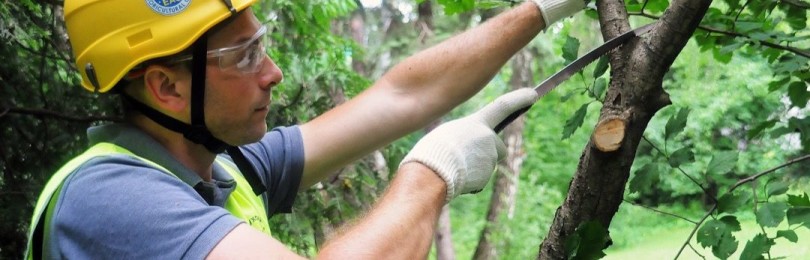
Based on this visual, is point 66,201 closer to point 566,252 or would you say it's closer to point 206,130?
point 206,130

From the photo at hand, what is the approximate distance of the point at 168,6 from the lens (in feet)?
6.07

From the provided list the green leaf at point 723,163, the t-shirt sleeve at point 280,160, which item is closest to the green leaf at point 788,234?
the green leaf at point 723,163

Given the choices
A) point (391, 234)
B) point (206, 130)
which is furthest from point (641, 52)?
point (206, 130)

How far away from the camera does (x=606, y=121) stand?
1904 mm

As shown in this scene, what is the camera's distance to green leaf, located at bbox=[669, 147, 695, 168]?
2.09 meters

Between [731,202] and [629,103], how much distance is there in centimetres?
40

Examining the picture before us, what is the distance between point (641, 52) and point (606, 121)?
214 millimetres

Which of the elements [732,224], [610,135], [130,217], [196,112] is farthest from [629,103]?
[130,217]

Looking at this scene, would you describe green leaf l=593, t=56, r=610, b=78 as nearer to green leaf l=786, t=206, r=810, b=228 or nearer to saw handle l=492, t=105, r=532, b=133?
saw handle l=492, t=105, r=532, b=133

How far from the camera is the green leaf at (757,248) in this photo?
2088 millimetres

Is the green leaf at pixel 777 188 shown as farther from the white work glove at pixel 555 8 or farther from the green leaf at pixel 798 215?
the white work glove at pixel 555 8

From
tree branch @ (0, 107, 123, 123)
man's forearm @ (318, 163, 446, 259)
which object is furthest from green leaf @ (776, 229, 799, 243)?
tree branch @ (0, 107, 123, 123)

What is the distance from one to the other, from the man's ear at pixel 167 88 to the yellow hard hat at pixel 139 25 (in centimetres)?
6

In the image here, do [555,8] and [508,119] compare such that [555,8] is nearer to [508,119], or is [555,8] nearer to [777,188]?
[508,119]
